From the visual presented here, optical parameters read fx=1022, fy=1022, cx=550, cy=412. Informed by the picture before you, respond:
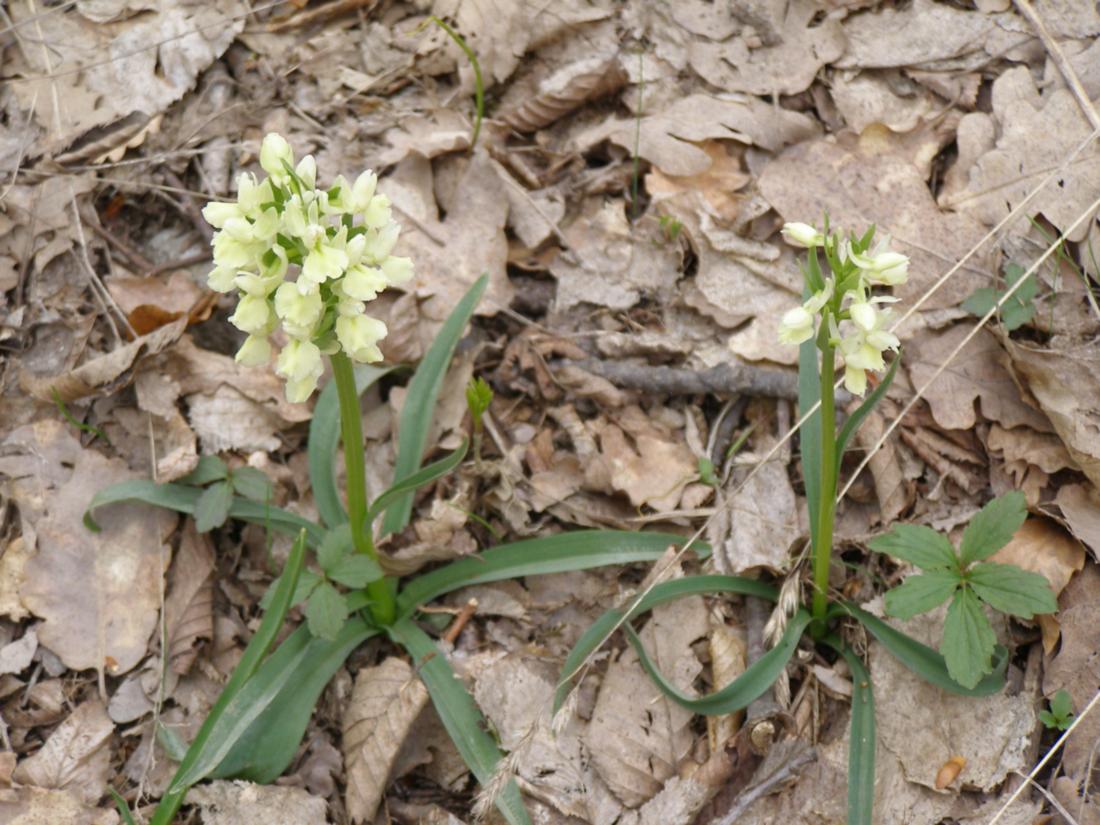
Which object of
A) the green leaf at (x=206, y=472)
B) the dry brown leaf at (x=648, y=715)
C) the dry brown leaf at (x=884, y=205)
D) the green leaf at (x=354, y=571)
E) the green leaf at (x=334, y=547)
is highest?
the dry brown leaf at (x=884, y=205)

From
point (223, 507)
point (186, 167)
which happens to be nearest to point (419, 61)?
point (186, 167)

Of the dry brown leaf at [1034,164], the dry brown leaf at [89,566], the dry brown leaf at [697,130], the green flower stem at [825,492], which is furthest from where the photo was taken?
the dry brown leaf at [697,130]

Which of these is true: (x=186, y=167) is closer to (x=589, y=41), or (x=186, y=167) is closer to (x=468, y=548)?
(x=589, y=41)

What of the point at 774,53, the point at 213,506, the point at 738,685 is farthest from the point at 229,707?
the point at 774,53

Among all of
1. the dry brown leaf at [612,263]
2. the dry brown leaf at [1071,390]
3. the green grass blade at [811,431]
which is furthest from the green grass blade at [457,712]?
the dry brown leaf at [1071,390]

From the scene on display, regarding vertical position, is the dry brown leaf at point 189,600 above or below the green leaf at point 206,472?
below

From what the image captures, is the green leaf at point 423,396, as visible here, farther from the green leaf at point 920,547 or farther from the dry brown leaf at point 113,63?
the dry brown leaf at point 113,63

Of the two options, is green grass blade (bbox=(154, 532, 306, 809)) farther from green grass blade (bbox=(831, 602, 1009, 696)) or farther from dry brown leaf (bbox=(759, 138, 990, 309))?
dry brown leaf (bbox=(759, 138, 990, 309))
